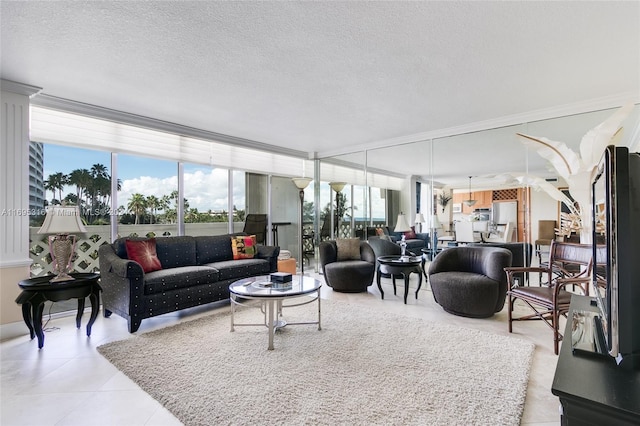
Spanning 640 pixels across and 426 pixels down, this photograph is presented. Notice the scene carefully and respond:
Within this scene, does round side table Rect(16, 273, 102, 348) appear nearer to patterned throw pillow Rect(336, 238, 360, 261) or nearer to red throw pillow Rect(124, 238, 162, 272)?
red throw pillow Rect(124, 238, 162, 272)

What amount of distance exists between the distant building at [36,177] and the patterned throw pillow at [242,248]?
2276 millimetres

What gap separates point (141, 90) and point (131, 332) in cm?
250

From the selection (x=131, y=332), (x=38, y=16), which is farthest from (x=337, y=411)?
(x=38, y=16)

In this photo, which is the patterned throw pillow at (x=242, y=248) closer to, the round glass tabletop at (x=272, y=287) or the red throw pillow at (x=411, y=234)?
the round glass tabletop at (x=272, y=287)

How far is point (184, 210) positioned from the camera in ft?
15.8

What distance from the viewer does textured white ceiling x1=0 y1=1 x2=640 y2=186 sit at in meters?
2.07

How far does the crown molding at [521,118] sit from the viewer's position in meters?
3.49

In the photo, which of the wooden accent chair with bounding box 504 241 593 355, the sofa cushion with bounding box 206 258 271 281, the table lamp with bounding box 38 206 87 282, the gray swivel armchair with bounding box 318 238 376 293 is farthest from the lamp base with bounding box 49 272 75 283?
the wooden accent chair with bounding box 504 241 593 355

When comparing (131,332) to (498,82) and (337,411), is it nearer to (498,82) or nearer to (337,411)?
(337,411)

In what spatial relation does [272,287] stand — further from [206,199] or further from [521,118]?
[521,118]

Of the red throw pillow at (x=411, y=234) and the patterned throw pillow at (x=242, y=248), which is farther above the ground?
the red throw pillow at (x=411, y=234)

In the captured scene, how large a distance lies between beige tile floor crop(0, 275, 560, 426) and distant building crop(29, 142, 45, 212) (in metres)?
1.33

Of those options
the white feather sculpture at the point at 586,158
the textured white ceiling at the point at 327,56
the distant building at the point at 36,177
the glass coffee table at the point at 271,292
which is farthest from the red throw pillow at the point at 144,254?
the white feather sculpture at the point at 586,158

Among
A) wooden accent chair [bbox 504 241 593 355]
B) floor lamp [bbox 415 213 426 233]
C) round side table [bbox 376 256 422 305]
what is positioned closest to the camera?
wooden accent chair [bbox 504 241 593 355]
